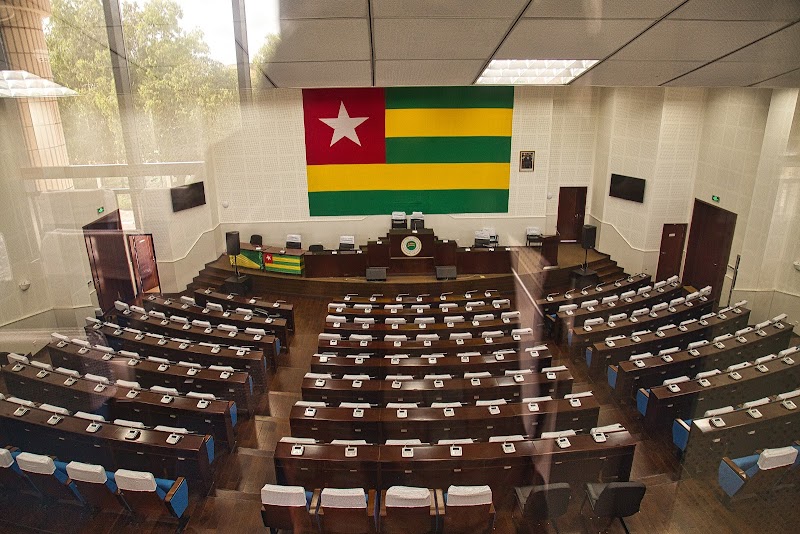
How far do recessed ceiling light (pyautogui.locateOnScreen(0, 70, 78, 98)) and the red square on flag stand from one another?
920 cm

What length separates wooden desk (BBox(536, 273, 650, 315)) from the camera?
27.1 ft

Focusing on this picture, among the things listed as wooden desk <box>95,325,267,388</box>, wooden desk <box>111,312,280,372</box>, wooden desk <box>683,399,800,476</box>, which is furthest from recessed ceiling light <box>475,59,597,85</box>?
wooden desk <box>111,312,280,372</box>

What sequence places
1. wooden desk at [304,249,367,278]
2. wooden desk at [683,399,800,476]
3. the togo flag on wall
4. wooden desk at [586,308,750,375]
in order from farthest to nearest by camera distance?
the togo flag on wall → wooden desk at [304,249,367,278] → wooden desk at [586,308,750,375] → wooden desk at [683,399,800,476]

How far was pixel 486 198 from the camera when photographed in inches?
445

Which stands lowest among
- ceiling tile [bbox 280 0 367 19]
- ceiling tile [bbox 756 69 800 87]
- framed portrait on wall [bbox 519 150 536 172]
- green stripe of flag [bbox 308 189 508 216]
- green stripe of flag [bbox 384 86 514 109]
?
green stripe of flag [bbox 308 189 508 216]

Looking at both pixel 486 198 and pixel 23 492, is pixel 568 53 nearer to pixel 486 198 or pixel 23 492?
pixel 23 492

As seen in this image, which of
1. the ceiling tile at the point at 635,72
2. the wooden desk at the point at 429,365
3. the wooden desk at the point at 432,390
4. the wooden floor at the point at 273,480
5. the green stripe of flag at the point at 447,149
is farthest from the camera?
the green stripe of flag at the point at 447,149

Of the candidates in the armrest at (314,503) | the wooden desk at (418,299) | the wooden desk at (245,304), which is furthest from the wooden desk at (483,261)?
the armrest at (314,503)

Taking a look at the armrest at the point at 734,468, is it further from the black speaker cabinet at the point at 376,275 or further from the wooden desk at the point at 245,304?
the black speaker cabinet at the point at 376,275

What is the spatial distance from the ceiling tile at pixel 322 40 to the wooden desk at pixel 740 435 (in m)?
2.70

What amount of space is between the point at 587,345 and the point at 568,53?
194 inches

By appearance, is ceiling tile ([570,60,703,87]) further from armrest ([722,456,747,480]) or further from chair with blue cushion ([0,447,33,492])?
chair with blue cushion ([0,447,33,492])

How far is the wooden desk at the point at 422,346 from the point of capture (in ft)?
21.5

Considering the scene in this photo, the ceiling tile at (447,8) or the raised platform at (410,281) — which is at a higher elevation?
the ceiling tile at (447,8)
